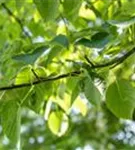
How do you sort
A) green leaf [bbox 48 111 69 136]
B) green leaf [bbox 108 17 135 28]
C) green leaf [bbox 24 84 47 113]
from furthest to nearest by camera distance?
green leaf [bbox 48 111 69 136] → green leaf [bbox 24 84 47 113] → green leaf [bbox 108 17 135 28]

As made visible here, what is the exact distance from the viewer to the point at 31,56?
87 centimetres

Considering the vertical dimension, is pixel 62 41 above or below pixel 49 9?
below

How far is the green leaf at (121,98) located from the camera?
1.06m

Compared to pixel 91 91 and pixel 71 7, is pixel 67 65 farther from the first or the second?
pixel 91 91

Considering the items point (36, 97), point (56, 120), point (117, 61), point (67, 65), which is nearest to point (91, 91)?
point (117, 61)

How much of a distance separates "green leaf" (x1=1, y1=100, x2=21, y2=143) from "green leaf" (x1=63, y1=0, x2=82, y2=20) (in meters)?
0.23

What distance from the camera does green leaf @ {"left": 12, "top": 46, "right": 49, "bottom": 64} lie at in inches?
33.7

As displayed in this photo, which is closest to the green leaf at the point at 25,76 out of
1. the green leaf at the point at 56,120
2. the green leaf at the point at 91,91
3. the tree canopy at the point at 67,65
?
the tree canopy at the point at 67,65

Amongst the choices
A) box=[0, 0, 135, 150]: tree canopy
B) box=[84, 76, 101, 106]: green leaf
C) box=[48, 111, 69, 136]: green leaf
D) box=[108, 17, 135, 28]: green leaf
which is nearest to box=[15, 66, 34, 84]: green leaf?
box=[0, 0, 135, 150]: tree canopy

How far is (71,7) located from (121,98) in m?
0.22

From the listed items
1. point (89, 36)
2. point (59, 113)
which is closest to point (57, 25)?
point (59, 113)

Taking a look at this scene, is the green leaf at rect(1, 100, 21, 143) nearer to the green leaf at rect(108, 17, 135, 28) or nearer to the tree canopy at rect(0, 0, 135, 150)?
the tree canopy at rect(0, 0, 135, 150)

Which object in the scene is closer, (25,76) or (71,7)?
(25,76)

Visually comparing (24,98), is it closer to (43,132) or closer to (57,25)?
(57,25)
